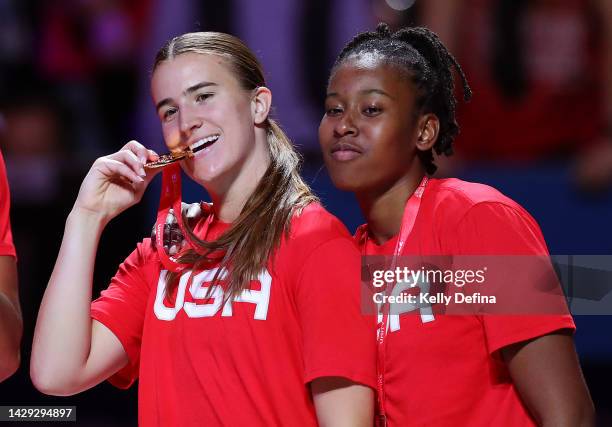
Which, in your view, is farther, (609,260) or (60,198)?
(60,198)

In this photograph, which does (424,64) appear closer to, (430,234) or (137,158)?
(430,234)

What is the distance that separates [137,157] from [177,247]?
22cm

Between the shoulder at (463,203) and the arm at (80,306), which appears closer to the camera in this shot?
the shoulder at (463,203)

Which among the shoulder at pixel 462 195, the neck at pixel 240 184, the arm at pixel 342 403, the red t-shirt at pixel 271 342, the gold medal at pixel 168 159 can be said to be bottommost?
the arm at pixel 342 403

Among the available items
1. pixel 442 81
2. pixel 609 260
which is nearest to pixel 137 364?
pixel 442 81

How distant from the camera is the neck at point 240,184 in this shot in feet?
7.24

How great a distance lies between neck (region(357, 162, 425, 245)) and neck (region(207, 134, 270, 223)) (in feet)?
0.77

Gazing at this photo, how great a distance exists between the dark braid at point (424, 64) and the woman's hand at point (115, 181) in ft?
1.62

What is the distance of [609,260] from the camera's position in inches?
96.6

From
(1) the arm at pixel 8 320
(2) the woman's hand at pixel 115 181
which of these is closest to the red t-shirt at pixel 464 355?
(2) the woman's hand at pixel 115 181

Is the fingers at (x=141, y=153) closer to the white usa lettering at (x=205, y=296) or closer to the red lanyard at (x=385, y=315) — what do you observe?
the white usa lettering at (x=205, y=296)

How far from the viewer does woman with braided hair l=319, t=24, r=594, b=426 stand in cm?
190

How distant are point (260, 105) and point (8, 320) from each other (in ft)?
2.37

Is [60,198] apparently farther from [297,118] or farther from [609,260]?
[609,260]
